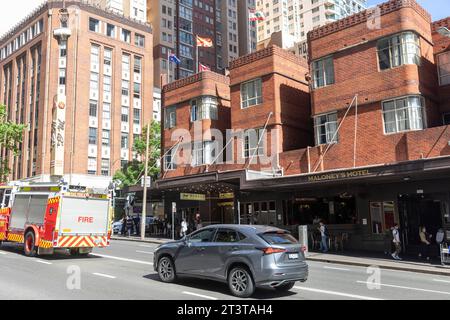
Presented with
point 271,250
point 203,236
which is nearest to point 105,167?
point 203,236

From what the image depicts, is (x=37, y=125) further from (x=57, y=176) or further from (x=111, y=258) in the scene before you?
(x=111, y=258)

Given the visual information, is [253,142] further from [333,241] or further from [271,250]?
[271,250]

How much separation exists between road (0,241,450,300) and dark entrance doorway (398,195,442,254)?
272 inches

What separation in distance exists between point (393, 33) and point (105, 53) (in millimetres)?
49016

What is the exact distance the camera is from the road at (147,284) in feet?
32.9

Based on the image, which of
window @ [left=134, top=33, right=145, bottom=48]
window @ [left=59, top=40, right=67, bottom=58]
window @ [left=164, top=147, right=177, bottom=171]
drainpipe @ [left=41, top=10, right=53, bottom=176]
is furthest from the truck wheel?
window @ [left=134, top=33, right=145, bottom=48]

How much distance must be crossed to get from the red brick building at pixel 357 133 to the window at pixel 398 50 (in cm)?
5

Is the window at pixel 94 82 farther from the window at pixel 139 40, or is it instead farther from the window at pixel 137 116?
the window at pixel 139 40

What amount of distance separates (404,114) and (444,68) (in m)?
4.84

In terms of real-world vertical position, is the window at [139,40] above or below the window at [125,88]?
above

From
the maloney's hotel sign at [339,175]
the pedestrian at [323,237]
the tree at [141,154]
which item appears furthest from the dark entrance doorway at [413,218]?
the tree at [141,154]

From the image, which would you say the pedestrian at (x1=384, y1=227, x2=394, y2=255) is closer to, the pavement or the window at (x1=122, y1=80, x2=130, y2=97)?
the pavement

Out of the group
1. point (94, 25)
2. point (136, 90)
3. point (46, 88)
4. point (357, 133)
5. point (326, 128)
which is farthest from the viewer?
point (136, 90)

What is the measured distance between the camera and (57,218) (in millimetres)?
16719
